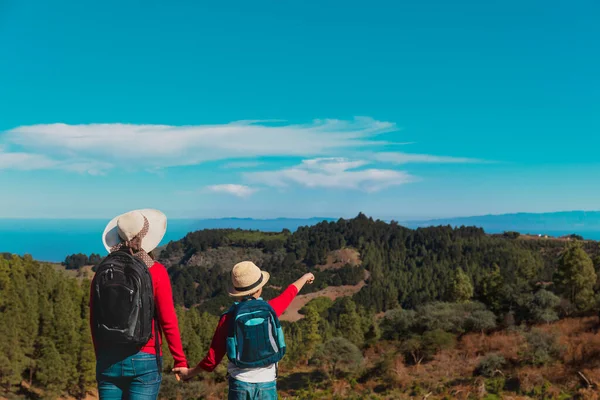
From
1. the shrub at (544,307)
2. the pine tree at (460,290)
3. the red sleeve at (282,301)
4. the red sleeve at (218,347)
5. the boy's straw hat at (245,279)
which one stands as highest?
the boy's straw hat at (245,279)

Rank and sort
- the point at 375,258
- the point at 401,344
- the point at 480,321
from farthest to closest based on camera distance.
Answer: the point at 375,258, the point at 480,321, the point at 401,344

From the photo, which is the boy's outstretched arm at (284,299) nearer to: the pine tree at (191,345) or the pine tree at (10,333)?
the pine tree at (10,333)

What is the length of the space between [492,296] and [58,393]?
37.4m

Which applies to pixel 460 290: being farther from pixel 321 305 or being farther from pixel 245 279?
pixel 321 305

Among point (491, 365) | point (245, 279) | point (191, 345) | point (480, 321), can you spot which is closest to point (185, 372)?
point (245, 279)

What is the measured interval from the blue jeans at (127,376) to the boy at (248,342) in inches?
12.0

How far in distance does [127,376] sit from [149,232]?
1123 mm

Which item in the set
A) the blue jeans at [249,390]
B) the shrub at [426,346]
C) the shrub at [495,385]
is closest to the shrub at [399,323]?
the shrub at [426,346]

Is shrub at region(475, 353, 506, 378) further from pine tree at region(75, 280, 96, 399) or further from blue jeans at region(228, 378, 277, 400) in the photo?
pine tree at region(75, 280, 96, 399)

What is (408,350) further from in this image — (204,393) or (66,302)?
(66,302)

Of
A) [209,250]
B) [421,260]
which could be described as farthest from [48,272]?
[209,250]

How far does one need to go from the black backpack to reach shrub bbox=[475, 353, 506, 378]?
18197 mm

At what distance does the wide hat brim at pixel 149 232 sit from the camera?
332 cm

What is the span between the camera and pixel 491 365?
17.6 meters
